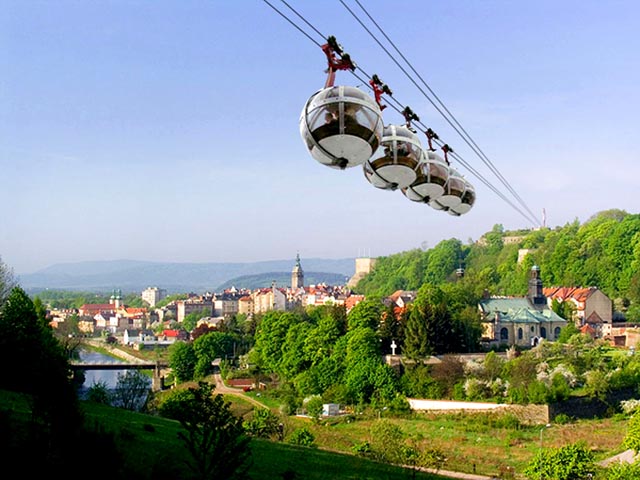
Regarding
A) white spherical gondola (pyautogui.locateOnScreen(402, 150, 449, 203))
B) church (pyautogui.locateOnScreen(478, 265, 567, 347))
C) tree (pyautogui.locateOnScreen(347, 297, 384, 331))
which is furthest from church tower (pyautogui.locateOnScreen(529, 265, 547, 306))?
white spherical gondola (pyautogui.locateOnScreen(402, 150, 449, 203))

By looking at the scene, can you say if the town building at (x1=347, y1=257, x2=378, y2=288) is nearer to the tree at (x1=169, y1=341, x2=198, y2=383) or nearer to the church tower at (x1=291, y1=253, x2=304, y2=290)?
the church tower at (x1=291, y1=253, x2=304, y2=290)

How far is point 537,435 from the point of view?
27.6 meters

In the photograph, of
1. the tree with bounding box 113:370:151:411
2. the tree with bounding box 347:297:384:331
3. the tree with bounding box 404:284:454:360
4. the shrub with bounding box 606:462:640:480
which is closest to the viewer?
the shrub with bounding box 606:462:640:480

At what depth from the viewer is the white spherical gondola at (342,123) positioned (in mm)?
7012

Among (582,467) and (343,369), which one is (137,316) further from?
(582,467)

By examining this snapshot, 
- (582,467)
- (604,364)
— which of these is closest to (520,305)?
(604,364)

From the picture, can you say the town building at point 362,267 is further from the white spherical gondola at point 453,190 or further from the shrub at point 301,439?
the white spherical gondola at point 453,190

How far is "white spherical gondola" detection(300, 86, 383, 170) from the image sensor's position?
701cm

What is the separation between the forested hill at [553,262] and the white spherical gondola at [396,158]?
Result: 4488 centimetres

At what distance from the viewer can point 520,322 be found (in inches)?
1866

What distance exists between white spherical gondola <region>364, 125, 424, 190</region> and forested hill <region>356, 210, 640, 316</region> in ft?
147

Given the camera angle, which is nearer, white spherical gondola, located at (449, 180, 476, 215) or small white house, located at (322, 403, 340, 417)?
white spherical gondola, located at (449, 180, 476, 215)

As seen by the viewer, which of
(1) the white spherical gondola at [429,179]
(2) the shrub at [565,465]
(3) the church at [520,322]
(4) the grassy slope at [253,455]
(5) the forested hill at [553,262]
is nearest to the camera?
(1) the white spherical gondola at [429,179]

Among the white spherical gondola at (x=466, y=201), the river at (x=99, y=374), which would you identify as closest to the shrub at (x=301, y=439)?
the white spherical gondola at (x=466, y=201)
